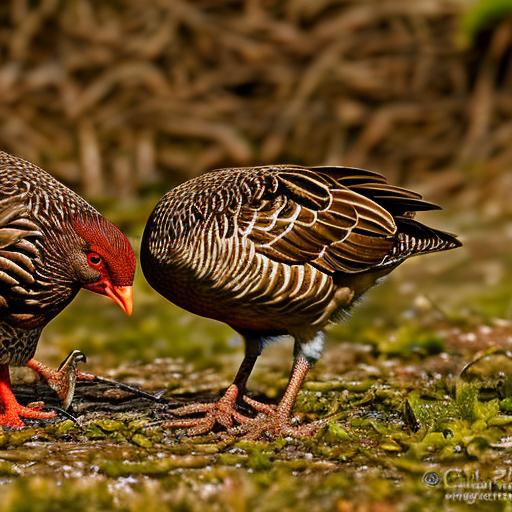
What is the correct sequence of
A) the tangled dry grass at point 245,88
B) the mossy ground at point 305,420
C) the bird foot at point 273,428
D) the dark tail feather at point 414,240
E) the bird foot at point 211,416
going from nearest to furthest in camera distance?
the mossy ground at point 305,420 < the bird foot at point 273,428 < the bird foot at point 211,416 < the dark tail feather at point 414,240 < the tangled dry grass at point 245,88

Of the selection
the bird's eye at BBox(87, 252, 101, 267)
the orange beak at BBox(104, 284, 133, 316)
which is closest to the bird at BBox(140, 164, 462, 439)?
the orange beak at BBox(104, 284, 133, 316)

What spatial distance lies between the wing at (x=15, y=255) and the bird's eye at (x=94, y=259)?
277mm

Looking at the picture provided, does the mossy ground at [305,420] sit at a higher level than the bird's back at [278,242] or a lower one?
lower

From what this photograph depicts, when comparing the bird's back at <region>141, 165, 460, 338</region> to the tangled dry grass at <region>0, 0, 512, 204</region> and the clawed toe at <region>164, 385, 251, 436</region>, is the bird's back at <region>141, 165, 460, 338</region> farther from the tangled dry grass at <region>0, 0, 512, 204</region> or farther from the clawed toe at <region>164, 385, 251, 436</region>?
the tangled dry grass at <region>0, 0, 512, 204</region>

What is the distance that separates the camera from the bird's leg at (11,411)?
6086 millimetres

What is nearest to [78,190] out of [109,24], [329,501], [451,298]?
[109,24]

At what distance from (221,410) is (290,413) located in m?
0.40

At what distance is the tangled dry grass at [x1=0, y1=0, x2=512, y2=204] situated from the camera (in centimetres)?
1273

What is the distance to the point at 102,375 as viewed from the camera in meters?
7.51

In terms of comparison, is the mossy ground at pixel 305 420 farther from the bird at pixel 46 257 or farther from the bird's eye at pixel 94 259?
the bird's eye at pixel 94 259

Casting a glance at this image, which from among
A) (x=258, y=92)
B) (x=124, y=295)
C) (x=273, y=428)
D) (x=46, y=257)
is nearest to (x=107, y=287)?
(x=124, y=295)

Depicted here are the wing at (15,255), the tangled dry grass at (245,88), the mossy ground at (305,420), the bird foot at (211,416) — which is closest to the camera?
the mossy ground at (305,420)

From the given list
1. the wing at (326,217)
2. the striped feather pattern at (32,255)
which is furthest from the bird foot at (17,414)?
the wing at (326,217)

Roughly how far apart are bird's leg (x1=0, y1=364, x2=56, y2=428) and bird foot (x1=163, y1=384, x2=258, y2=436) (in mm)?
742
